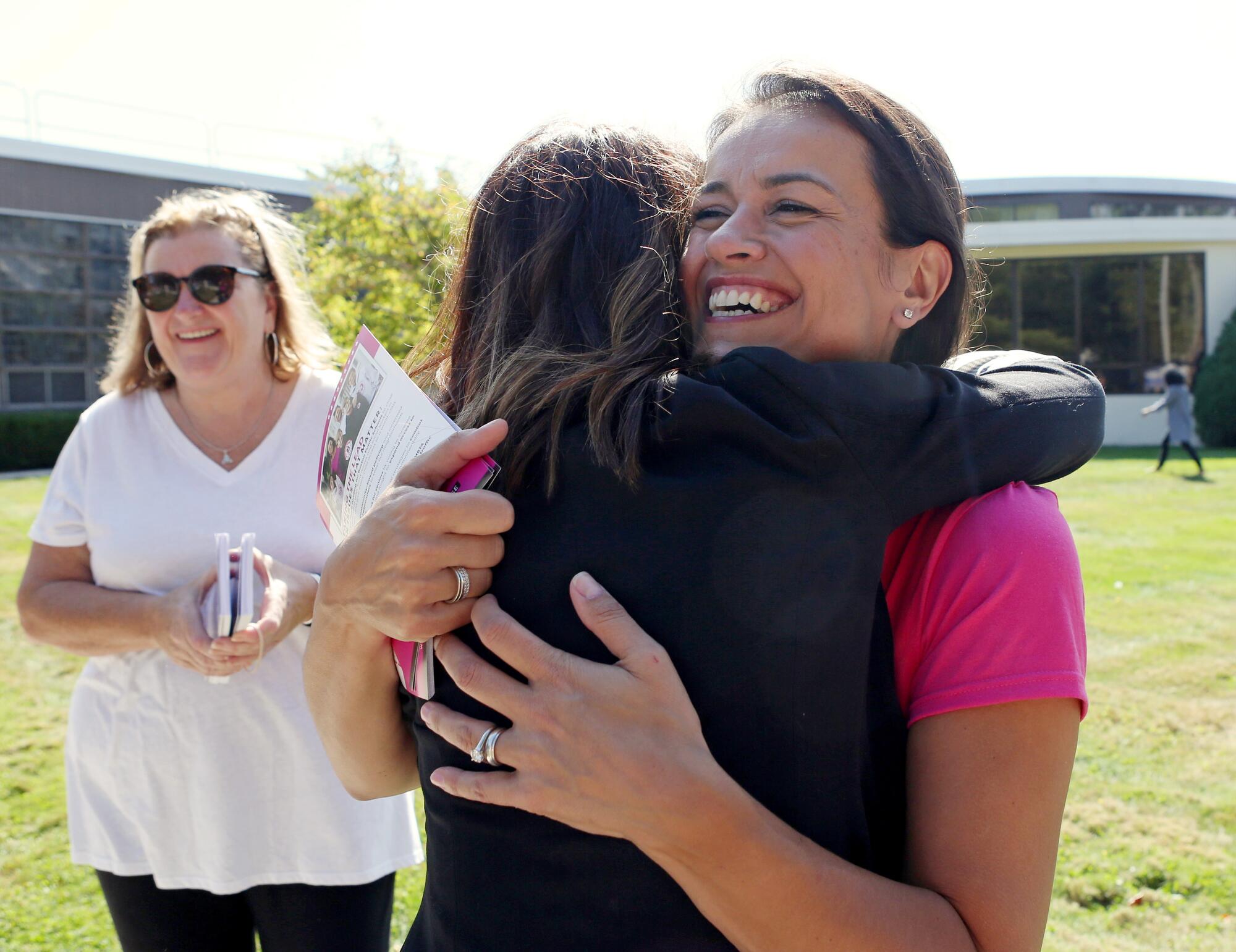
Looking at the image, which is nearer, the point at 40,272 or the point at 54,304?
the point at 40,272

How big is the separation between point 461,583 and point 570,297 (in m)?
Answer: 0.45

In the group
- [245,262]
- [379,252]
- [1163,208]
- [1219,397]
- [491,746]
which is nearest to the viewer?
[491,746]

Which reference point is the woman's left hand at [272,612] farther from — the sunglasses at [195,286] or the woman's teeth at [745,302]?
the woman's teeth at [745,302]

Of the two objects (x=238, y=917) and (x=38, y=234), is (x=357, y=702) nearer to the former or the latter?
(x=238, y=917)

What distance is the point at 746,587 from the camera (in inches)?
46.4

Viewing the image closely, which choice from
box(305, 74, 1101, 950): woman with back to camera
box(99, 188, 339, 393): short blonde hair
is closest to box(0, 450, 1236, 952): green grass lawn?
box(99, 188, 339, 393): short blonde hair

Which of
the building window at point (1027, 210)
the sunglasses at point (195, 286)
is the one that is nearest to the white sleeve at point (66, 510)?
the sunglasses at point (195, 286)

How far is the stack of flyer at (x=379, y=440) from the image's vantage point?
1.39m

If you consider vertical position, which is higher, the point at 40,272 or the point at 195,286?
the point at 40,272

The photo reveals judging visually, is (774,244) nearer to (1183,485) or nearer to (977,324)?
(977,324)

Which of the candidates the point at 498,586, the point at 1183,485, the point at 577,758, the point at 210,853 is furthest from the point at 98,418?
the point at 1183,485

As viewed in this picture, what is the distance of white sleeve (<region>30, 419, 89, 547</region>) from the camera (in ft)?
9.52

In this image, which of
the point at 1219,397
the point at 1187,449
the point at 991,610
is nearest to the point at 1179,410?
the point at 1187,449

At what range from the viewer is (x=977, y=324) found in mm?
2086
